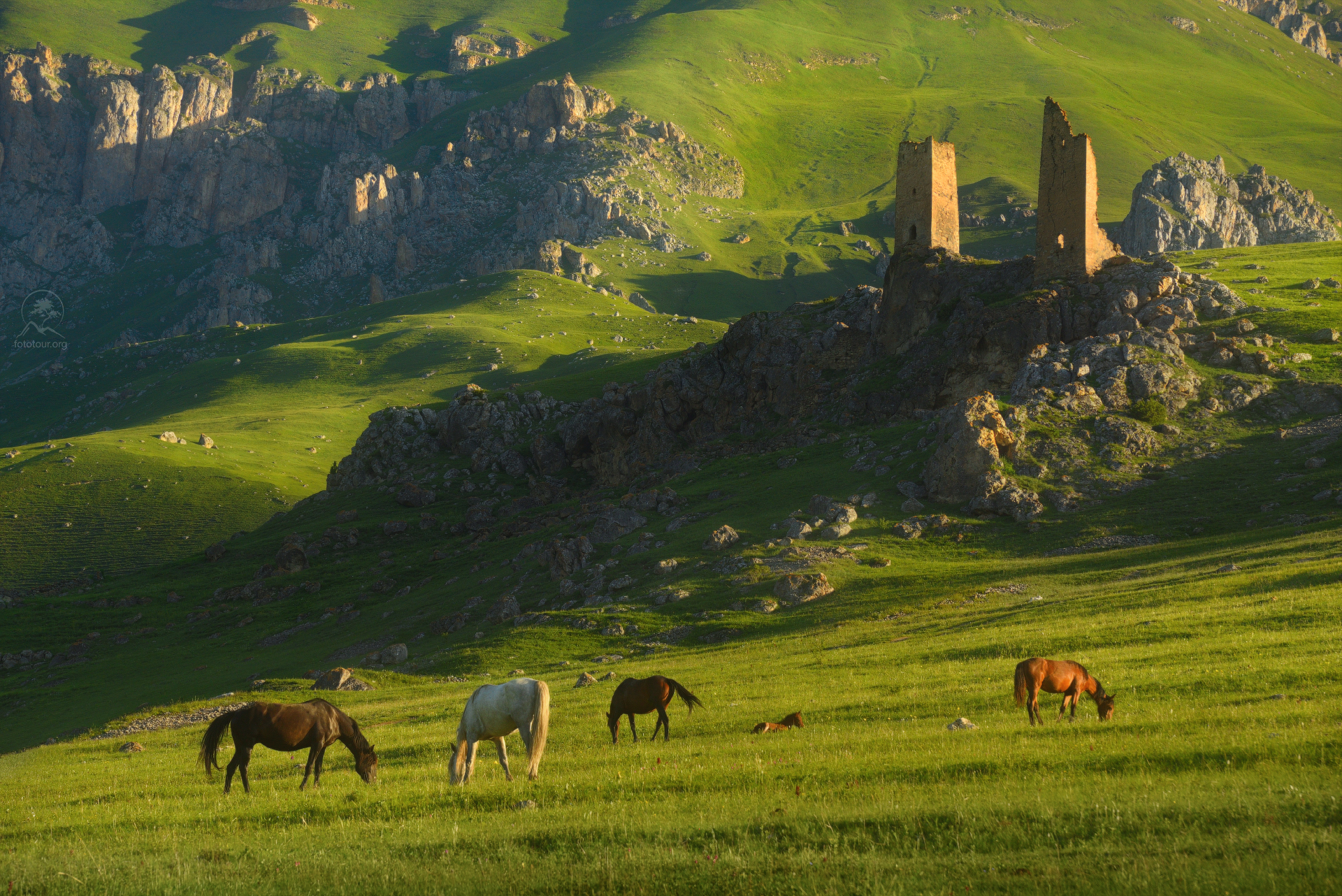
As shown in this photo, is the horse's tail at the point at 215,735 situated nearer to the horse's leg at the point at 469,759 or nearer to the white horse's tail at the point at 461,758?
the white horse's tail at the point at 461,758

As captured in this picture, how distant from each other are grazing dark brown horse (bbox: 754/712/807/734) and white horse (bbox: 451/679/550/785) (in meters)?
6.81

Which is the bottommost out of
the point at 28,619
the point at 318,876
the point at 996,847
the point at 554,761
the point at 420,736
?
the point at 28,619

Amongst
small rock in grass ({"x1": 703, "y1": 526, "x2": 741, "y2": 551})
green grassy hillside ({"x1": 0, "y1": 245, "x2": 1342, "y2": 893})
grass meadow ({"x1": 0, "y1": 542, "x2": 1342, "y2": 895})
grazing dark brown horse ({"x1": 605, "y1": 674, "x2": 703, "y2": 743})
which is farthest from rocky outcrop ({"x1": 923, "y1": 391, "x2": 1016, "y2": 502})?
grazing dark brown horse ({"x1": 605, "y1": 674, "x2": 703, "y2": 743})

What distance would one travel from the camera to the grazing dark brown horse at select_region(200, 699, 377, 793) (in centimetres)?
2116

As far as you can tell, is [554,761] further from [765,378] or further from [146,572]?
[146,572]

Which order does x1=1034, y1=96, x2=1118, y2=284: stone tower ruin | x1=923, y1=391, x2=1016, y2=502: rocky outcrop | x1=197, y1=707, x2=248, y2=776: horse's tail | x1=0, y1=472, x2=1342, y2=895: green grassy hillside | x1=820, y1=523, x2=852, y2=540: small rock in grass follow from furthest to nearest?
x1=1034, y1=96, x2=1118, y2=284: stone tower ruin, x1=923, y1=391, x2=1016, y2=502: rocky outcrop, x1=820, y1=523, x2=852, y2=540: small rock in grass, x1=197, y1=707, x2=248, y2=776: horse's tail, x1=0, y1=472, x2=1342, y2=895: green grassy hillside

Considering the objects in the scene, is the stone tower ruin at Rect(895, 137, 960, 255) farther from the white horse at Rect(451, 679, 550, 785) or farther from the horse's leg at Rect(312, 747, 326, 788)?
the horse's leg at Rect(312, 747, 326, 788)

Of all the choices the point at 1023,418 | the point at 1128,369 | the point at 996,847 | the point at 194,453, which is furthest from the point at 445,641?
the point at 194,453

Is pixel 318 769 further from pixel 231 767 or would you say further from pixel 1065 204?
pixel 1065 204

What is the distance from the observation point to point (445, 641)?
227ft

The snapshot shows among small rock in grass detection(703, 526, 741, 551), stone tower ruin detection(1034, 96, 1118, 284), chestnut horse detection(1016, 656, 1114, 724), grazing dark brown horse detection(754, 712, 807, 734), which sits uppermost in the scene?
stone tower ruin detection(1034, 96, 1118, 284)

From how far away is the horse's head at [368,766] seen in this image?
73.9 ft

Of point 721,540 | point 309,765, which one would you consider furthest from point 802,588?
point 309,765

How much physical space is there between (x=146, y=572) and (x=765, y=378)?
74.5 m
